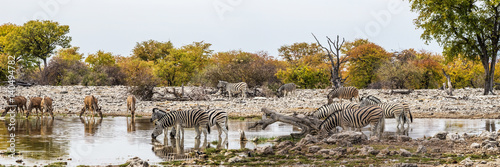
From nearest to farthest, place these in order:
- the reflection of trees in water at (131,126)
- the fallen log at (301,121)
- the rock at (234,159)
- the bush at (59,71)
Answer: the rock at (234,159) < the fallen log at (301,121) < the reflection of trees in water at (131,126) < the bush at (59,71)

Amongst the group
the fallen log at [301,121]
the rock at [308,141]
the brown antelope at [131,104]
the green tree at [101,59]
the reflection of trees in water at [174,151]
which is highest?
the green tree at [101,59]

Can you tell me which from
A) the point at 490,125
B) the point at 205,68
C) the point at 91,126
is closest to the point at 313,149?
the point at 490,125

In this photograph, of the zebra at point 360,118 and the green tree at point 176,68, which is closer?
the zebra at point 360,118

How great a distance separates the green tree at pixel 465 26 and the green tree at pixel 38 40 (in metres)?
36.7

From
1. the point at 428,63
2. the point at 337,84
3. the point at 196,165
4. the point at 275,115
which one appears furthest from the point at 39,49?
the point at 196,165

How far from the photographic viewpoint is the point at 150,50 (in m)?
71.4

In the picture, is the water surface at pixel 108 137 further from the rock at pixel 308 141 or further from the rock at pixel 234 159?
the rock at pixel 234 159

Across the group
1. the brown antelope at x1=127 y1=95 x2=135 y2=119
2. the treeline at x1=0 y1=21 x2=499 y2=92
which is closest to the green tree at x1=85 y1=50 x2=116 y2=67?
the treeline at x1=0 y1=21 x2=499 y2=92

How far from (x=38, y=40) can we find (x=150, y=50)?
59.1ft

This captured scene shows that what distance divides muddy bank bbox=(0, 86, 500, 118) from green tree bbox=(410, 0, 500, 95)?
2.57 meters

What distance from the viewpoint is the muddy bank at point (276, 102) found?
26.6 m

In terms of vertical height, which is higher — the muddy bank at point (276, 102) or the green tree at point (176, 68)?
the green tree at point (176, 68)

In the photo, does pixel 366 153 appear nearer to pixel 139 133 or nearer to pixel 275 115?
pixel 275 115

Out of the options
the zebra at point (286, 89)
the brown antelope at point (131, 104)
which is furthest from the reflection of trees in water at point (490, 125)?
the zebra at point (286, 89)
